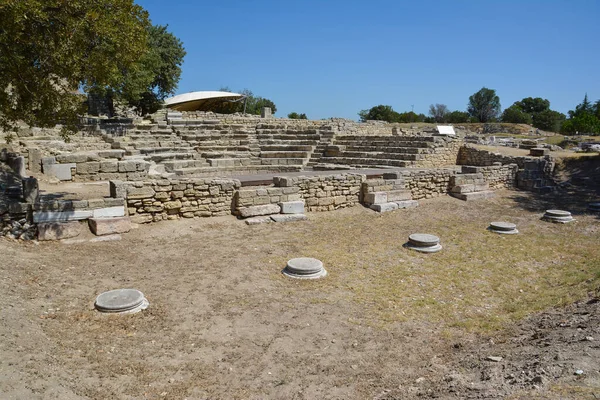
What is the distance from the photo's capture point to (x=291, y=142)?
75.9 ft

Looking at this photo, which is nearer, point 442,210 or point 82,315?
point 82,315

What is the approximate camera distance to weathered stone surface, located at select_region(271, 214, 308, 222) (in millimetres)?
12016

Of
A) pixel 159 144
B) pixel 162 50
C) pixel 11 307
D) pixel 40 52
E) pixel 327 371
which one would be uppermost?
pixel 162 50

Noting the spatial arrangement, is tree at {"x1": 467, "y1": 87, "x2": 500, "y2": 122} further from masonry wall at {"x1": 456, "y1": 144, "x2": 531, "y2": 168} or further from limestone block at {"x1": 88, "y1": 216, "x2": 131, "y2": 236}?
limestone block at {"x1": 88, "y1": 216, "x2": 131, "y2": 236}

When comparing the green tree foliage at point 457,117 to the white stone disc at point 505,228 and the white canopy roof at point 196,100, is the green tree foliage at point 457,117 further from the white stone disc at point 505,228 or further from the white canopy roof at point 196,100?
the white stone disc at point 505,228

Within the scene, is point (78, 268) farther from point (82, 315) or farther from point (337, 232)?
point (337, 232)

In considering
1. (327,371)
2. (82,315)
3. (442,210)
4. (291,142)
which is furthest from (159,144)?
(327,371)

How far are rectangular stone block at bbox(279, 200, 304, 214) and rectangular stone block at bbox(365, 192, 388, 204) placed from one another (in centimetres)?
265

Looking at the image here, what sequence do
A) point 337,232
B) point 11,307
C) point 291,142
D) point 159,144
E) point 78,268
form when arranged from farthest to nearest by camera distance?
point 291,142, point 159,144, point 337,232, point 78,268, point 11,307

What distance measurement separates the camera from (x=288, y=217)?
12188mm

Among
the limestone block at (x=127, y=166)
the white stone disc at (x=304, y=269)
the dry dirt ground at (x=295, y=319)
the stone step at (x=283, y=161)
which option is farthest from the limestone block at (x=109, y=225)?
the stone step at (x=283, y=161)

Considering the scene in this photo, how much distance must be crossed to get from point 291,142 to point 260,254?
14.4m

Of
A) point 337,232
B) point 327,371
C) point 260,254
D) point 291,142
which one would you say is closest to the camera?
point 327,371

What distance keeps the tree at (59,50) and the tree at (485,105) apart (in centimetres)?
7359
